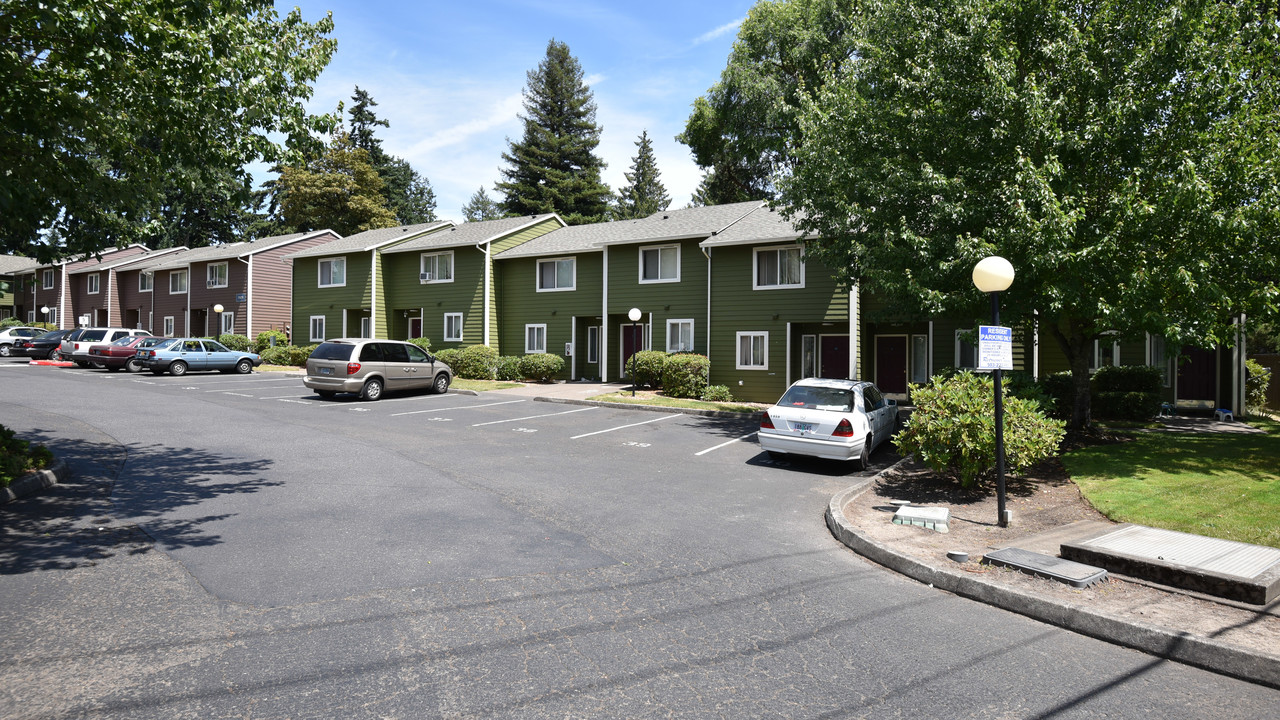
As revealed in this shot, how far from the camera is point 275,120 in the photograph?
30.9 feet

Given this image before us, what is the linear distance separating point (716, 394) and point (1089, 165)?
1269cm

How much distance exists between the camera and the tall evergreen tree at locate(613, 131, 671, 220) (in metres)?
66.5

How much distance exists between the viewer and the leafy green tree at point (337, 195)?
178 feet

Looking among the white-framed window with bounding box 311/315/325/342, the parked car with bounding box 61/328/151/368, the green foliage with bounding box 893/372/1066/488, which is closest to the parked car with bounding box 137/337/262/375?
the parked car with bounding box 61/328/151/368

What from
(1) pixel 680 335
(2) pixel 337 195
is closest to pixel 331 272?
(1) pixel 680 335

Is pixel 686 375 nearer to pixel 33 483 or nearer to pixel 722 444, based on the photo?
pixel 722 444

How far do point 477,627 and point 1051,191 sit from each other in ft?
35.5

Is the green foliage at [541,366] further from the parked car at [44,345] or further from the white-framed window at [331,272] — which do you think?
the parked car at [44,345]

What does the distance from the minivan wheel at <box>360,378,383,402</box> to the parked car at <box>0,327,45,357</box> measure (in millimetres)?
31047

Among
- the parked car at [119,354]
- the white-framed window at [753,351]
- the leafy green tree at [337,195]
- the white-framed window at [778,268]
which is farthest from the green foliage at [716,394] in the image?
the leafy green tree at [337,195]

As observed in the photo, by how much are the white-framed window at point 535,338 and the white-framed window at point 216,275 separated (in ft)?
76.4

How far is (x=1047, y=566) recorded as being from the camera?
20.4 feet

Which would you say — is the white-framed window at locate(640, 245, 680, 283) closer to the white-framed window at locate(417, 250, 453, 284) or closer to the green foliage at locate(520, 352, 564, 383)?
the green foliage at locate(520, 352, 564, 383)

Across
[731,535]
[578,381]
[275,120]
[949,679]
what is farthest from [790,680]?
[578,381]
